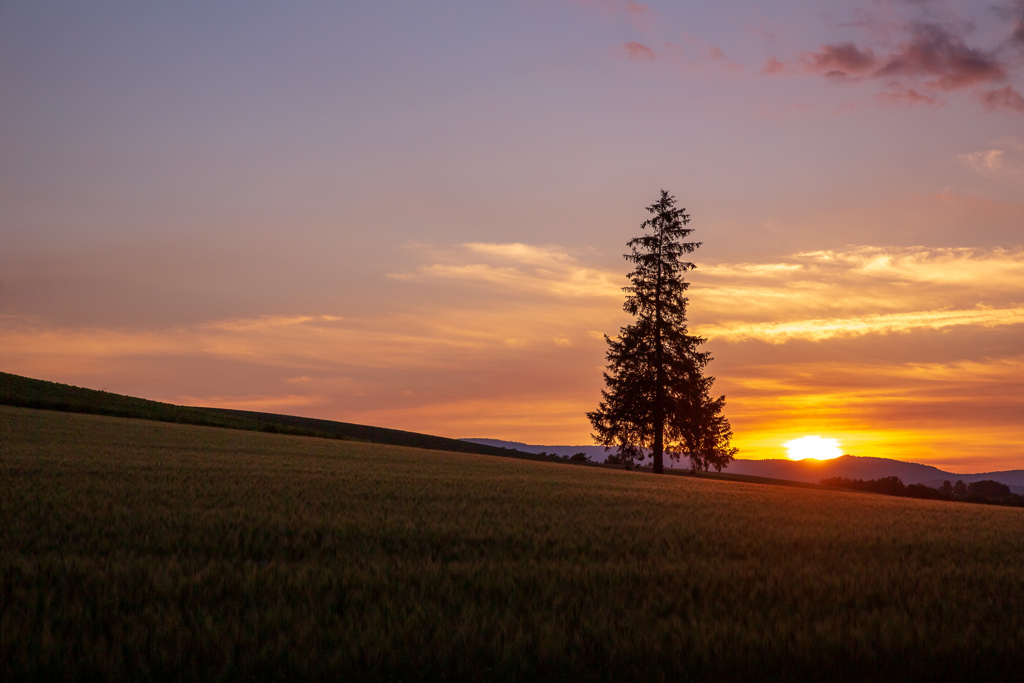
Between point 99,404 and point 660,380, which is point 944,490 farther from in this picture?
point 99,404

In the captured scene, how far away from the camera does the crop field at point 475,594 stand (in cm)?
401

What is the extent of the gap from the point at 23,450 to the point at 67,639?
1811 centimetres

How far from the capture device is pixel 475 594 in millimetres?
5469

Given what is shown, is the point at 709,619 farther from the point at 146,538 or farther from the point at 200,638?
the point at 146,538

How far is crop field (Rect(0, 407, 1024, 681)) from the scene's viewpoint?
4.01 m

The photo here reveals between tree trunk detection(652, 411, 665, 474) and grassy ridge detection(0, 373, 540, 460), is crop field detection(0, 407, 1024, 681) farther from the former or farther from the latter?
grassy ridge detection(0, 373, 540, 460)

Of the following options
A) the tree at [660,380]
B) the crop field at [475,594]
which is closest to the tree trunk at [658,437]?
the tree at [660,380]

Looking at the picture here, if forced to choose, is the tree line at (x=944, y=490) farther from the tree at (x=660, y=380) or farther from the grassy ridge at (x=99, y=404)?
the grassy ridge at (x=99, y=404)

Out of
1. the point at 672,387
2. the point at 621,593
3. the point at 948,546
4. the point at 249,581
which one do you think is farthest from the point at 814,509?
the point at 672,387

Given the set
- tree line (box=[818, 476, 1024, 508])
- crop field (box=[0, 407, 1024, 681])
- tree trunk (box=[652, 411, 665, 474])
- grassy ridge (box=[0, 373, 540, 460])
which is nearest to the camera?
crop field (box=[0, 407, 1024, 681])

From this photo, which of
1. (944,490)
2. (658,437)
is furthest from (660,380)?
(944,490)

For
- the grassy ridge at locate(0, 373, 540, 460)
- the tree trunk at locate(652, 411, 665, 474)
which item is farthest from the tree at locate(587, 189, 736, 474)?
Result: the grassy ridge at locate(0, 373, 540, 460)

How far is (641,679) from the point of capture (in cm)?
388

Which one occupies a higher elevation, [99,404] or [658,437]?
[658,437]
